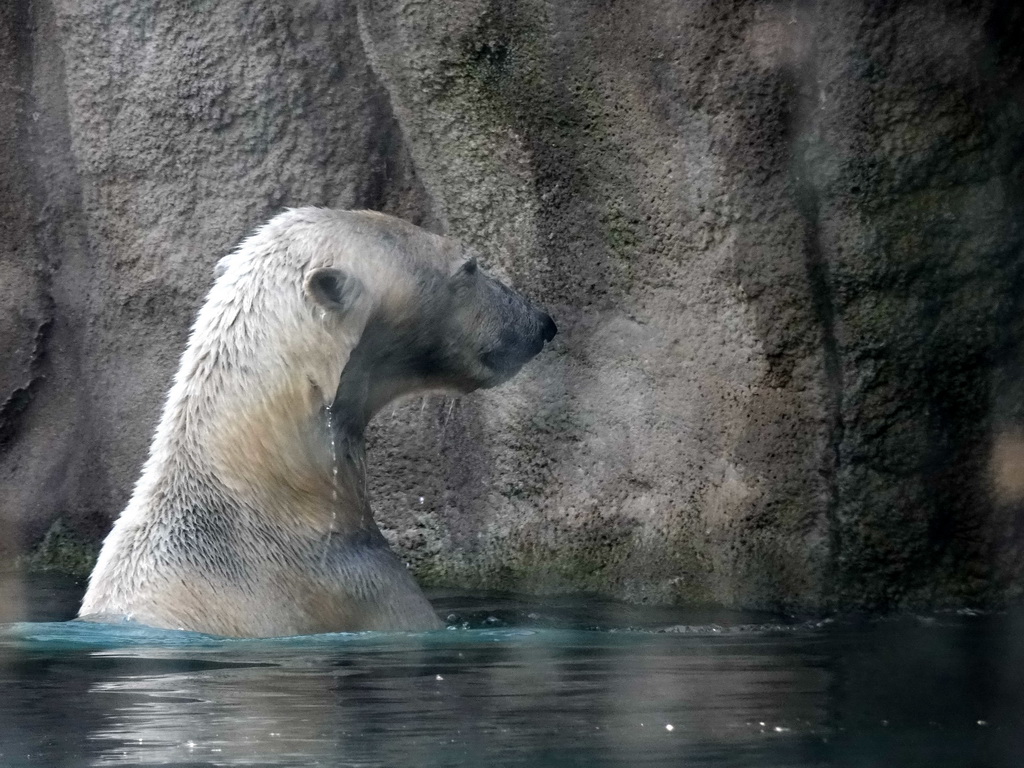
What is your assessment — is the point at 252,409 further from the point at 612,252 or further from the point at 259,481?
the point at 612,252

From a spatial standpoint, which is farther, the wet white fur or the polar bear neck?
the polar bear neck

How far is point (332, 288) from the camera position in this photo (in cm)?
418

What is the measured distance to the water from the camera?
241 cm

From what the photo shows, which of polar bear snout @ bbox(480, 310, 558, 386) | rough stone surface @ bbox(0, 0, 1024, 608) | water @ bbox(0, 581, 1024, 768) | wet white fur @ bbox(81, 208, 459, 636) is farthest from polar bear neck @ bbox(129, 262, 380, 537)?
rough stone surface @ bbox(0, 0, 1024, 608)

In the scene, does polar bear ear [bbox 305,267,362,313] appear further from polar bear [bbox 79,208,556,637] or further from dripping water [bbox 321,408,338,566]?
dripping water [bbox 321,408,338,566]

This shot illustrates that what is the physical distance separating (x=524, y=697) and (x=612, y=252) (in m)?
2.72

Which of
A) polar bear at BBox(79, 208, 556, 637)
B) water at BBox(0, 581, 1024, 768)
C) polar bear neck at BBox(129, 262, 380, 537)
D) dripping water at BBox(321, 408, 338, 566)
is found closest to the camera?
water at BBox(0, 581, 1024, 768)

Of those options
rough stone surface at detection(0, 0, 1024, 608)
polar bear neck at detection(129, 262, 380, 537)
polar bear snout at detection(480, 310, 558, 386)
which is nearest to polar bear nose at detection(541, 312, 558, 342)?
polar bear snout at detection(480, 310, 558, 386)

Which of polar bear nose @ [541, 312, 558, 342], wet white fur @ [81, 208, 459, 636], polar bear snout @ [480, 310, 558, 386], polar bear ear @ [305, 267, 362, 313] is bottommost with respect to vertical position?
wet white fur @ [81, 208, 459, 636]

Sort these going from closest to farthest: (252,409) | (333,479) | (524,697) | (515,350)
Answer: (524,697)
(252,409)
(333,479)
(515,350)

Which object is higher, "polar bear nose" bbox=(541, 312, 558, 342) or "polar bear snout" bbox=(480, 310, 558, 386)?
"polar bear nose" bbox=(541, 312, 558, 342)

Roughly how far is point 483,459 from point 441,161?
1.11 metres

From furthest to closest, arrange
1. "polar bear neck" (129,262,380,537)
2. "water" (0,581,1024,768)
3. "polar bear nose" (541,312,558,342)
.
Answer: "polar bear nose" (541,312,558,342) → "polar bear neck" (129,262,380,537) → "water" (0,581,1024,768)

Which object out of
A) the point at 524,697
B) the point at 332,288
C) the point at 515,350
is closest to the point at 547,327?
the point at 515,350
